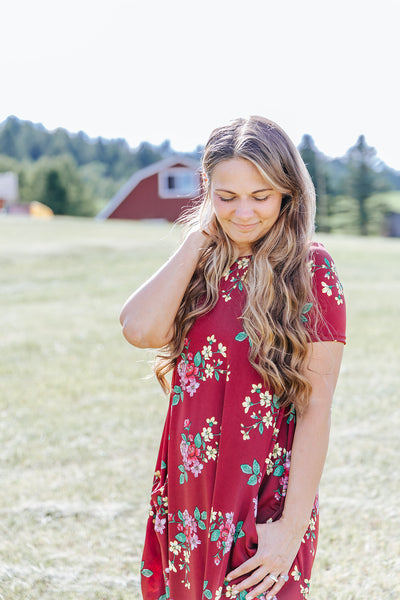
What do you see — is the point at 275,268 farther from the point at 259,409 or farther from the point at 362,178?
the point at 362,178

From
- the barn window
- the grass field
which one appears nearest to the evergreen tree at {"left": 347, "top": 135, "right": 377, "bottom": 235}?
the barn window

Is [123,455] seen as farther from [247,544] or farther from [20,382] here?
[247,544]

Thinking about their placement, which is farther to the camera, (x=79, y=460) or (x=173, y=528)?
(x=79, y=460)

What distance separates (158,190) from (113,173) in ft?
201

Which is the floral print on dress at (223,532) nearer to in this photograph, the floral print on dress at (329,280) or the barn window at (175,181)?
the floral print on dress at (329,280)

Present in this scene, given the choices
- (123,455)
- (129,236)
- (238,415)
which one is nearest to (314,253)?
(238,415)

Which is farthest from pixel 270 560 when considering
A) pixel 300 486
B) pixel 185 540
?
pixel 185 540

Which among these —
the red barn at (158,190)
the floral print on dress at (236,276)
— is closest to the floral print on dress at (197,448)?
the floral print on dress at (236,276)

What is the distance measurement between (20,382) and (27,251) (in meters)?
10.6

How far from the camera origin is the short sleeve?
68.1 inches

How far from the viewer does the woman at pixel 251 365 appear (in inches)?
68.4

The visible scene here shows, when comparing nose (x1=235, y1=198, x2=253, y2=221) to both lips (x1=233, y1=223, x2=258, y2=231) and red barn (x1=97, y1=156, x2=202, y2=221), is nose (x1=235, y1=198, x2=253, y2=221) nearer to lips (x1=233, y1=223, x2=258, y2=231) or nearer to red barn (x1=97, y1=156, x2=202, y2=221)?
lips (x1=233, y1=223, x2=258, y2=231)

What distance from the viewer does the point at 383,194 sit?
56094mm

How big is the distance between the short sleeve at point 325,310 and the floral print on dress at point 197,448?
1.24ft
